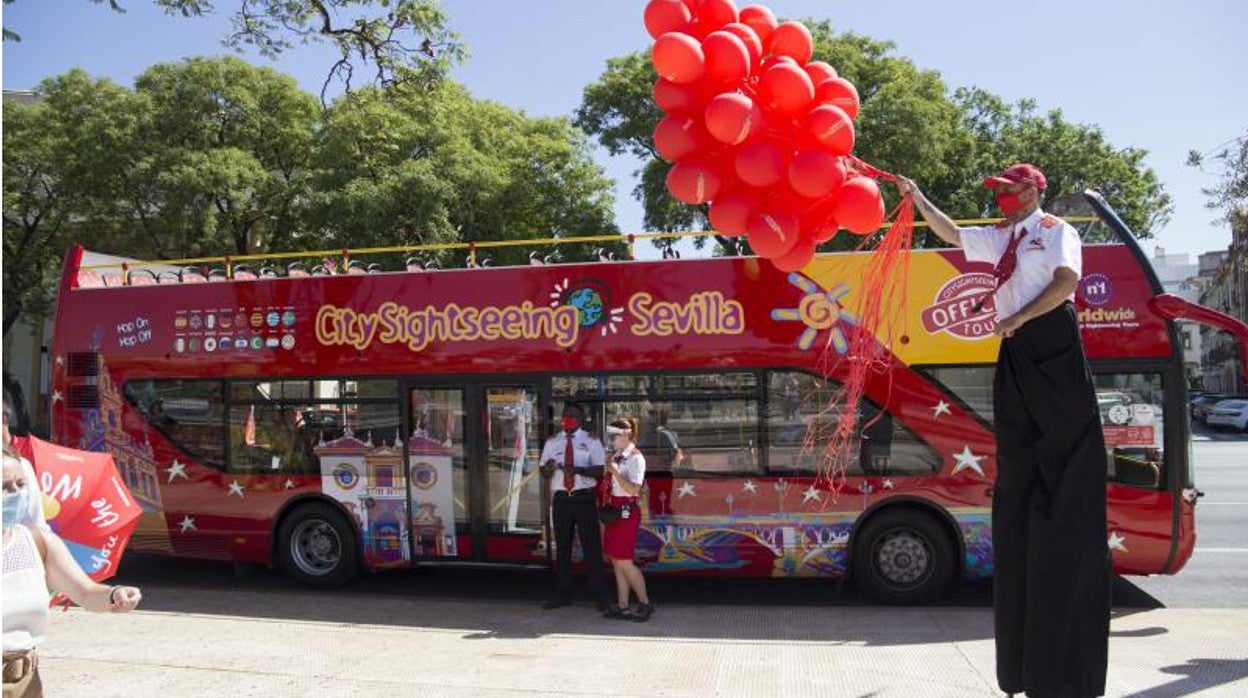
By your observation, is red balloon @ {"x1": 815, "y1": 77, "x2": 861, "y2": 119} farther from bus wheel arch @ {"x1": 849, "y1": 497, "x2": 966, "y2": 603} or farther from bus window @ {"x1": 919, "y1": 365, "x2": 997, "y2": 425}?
bus wheel arch @ {"x1": 849, "y1": 497, "x2": 966, "y2": 603}

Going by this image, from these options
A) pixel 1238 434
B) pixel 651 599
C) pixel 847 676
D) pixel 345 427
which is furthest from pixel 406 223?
pixel 1238 434

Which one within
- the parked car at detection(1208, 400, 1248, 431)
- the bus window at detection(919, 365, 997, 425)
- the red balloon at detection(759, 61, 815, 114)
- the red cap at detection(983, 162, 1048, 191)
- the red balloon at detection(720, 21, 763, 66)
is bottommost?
the parked car at detection(1208, 400, 1248, 431)

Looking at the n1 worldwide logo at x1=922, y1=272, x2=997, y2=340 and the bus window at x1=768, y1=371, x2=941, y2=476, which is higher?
the n1 worldwide logo at x1=922, y1=272, x2=997, y2=340

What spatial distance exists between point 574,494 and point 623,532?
0.70 metres

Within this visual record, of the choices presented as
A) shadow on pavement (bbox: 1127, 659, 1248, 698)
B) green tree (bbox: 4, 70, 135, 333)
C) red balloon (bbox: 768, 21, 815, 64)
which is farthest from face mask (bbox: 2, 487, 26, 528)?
green tree (bbox: 4, 70, 135, 333)

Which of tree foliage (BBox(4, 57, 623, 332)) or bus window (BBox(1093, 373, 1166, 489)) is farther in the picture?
tree foliage (BBox(4, 57, 623, 332))

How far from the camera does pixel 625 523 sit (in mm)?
8141

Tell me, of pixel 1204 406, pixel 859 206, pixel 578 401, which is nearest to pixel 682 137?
pixel 859 206

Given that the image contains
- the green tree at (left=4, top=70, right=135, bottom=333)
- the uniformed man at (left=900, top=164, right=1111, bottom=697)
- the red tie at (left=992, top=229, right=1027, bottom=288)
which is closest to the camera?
the uniformed man at (left=900, top=164, right=1111, bottom=697)

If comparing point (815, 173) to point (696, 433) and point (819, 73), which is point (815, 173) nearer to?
point (819, 73)

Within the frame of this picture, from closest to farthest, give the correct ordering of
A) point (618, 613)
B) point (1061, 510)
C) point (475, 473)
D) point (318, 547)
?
point (1061, 510) < point (618, 613) < point (475, 473) < point (318, 547)

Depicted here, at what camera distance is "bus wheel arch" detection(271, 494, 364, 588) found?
9.66 m

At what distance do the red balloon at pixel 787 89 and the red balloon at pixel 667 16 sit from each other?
1.43ft

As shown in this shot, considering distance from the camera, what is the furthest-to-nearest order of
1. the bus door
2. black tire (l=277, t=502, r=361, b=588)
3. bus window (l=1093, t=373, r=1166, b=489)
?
black tire (l=277, t=502, r=361, b=588)
the bus door
bus window (l=1093, t=373, r=1166, b=489)
